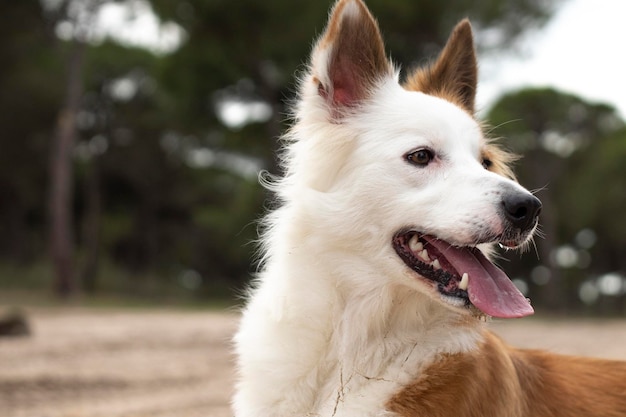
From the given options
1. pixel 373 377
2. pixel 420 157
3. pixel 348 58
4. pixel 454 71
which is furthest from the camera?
pixel 454 71

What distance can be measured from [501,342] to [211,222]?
108ft

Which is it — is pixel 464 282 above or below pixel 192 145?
below

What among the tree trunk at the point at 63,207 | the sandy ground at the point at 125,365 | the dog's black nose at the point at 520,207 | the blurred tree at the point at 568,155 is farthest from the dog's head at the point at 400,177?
the blurred tree at the point at 568,155

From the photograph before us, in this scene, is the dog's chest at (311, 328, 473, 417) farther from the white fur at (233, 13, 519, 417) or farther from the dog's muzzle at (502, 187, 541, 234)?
the dog's muzzle at (502, 187, 541, 234)

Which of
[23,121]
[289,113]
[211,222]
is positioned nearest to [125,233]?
[211,222]

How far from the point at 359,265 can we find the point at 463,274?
48 cm

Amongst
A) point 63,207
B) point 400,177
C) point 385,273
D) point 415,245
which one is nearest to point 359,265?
point 385,273

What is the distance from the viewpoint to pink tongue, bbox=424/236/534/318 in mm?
2818

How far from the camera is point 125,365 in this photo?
8.52 metres

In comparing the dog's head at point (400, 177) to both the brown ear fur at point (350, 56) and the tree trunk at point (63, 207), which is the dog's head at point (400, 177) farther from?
the tree trunk at point (63, 207)

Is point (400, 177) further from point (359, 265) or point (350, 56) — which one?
point (350, 56)

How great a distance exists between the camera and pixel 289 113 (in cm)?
388

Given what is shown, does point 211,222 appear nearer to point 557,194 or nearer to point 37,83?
point 37,83

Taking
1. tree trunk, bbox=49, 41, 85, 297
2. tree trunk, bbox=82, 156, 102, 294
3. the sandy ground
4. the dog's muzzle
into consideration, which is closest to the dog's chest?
the dog's muzzle
